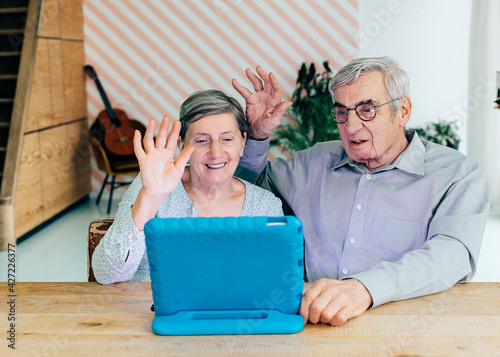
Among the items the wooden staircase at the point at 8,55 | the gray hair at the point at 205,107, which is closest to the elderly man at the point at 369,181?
the gray hair at the point at 205,107

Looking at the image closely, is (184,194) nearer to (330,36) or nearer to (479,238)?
(479,238)

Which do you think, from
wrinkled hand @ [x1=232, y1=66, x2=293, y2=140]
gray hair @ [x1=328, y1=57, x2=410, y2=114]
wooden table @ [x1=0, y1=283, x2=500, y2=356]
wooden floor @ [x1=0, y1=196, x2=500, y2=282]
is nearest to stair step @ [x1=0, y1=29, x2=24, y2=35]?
wooden floor @ [x1=0, y1=196, x2=500, y2=282]

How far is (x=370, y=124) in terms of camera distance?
2.01 m

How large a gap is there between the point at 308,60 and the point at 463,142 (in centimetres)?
198

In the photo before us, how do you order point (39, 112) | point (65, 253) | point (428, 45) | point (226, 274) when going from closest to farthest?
point (226, 274) → point (65, 253) → point (39, 112) → point (428, 45)

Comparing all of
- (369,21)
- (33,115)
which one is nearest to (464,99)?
(369,21)

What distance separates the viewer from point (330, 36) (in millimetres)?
6336

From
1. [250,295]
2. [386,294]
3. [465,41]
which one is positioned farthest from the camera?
[465,41]

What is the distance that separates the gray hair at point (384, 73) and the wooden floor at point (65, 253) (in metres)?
2.31

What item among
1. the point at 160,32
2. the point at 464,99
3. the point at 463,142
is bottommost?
the point at 463,142

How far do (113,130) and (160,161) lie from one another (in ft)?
16.3

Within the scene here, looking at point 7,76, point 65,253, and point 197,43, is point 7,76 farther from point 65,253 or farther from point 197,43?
point 197,43

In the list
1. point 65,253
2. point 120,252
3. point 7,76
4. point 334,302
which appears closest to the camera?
point 334,302

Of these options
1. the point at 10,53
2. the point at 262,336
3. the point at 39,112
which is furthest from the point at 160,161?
the point at 10,53
